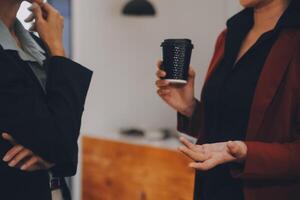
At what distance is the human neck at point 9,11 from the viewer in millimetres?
1158

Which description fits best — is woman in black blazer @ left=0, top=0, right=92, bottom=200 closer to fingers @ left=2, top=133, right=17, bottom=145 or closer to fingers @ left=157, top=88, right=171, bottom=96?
fingers @ left=2, top=133, right=17, bottom=145

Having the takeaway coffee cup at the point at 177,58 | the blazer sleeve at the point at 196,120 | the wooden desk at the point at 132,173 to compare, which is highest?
the takeaway coffee cup at the point at 177,58

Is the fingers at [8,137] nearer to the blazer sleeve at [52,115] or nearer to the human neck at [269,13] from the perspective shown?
the blazer sleeve at [52,115]

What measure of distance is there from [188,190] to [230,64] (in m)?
1.24

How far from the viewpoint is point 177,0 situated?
2.93 metres

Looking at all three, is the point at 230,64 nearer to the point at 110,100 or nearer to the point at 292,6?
the point at 292,6

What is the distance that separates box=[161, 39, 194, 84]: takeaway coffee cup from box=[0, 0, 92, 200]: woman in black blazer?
0.93 ft

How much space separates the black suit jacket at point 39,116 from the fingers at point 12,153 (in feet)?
0.08

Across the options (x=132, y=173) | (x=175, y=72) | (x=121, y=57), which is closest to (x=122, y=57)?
(x=121, y=57)

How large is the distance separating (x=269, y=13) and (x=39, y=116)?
79 centimetres

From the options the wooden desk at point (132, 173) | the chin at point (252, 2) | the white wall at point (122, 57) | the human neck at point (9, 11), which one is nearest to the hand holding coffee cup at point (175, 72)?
the chin at point (252, 2)

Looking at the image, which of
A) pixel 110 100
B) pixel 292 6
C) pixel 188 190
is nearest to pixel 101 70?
pixel 110 100

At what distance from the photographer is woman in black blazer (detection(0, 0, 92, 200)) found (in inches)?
41.5

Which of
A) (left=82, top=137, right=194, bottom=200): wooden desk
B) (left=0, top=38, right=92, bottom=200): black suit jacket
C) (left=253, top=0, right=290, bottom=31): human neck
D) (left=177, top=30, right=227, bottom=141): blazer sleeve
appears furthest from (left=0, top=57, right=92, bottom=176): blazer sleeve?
(left=82, top=137, right=194, bottom=200): wooden desk
